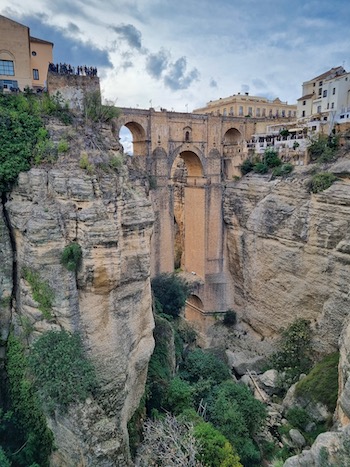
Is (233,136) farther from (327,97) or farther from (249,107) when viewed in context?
(249,107)

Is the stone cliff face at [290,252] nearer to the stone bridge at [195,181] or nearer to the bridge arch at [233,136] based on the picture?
the stone bridge at [195,181]

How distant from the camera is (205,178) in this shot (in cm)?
2647

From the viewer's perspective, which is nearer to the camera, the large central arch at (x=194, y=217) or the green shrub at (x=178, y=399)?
the green shrub at (x=178, y=399)

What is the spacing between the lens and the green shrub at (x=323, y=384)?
47.2 feet

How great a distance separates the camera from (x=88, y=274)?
9.48 metres

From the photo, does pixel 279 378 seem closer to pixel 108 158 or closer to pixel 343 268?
pixel 343 268

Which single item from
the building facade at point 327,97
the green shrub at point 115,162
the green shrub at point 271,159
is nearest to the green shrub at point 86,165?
the green shrub at point 115,162

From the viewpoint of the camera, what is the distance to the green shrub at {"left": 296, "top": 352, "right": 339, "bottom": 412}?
567 inches

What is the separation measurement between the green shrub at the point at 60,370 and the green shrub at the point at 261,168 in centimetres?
1907

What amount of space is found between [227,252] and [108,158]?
58.9 feet

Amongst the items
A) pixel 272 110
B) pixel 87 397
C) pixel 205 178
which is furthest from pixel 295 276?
pixel 272 110

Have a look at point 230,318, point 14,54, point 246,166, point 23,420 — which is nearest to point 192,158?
point 246,166

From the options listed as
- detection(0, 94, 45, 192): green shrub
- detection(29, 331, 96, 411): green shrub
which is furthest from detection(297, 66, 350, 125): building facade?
detection(29, 331, 96, 411): green shrub

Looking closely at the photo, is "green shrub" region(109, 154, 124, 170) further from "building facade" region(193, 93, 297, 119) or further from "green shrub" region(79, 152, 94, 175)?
"building facade" region(193, 93, 297, 119)
